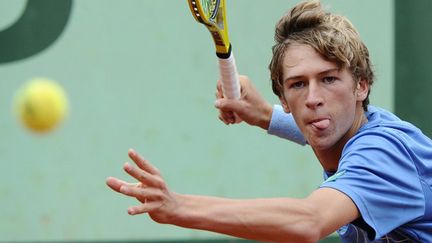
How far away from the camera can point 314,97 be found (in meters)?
3.28

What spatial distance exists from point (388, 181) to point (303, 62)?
54cm

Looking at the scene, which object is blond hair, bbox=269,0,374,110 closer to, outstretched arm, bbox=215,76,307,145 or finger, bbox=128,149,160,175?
outstretched arm, bbox=215,76,307,145

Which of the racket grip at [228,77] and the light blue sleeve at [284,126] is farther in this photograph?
the light blue sleeve at [284,126]

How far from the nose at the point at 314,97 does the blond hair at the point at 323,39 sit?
0.11 metres

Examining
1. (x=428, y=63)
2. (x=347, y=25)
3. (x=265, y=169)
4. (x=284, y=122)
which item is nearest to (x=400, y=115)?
(x=428, y=63)

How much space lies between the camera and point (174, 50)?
19.3ft

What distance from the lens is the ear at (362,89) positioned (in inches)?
137

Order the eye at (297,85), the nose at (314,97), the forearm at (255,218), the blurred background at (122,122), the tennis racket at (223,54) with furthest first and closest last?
the blurred background at (122,122) → the tennis racket at (223,54) → the eye at (297,85) → the nose at (314,97) → the forearm at (255,218)

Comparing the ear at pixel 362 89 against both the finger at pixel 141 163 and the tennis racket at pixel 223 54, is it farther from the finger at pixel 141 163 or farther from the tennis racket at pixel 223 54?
the finger at pixel 141 163

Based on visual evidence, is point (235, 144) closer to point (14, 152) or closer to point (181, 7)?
point (181, 7)

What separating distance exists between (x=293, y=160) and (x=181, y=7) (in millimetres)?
1097

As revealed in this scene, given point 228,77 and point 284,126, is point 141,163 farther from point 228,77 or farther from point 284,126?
point 284,126

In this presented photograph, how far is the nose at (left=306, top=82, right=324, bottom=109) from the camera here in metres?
3.28

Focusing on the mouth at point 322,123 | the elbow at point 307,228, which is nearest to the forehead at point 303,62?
the mouth at point 322,123
